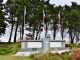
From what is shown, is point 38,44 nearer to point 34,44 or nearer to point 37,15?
point 34,44

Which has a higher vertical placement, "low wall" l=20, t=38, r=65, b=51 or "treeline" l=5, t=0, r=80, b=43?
"treeline" l=5, t=0, r=80, b=43

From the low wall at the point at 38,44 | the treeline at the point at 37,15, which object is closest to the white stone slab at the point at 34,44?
the low wall at the point at 38,44

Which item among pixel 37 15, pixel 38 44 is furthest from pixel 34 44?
pixel 37 15

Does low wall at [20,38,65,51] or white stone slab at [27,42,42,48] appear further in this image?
white stone slab at [27,42,42,48]

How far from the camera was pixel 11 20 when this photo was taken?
37.7m

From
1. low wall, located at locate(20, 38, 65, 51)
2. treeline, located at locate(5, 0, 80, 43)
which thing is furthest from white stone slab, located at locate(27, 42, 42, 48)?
treeline, located at locate(5, 0, 80, 43)

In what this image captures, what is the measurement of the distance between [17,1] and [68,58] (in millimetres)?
29017

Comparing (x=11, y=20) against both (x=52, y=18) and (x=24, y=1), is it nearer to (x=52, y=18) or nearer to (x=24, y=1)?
(x=24, y=1)

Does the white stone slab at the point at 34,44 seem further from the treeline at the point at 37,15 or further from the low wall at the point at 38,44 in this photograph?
the treeline at the point at 37,15

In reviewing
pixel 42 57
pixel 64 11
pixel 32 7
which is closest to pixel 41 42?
pixel 42 57

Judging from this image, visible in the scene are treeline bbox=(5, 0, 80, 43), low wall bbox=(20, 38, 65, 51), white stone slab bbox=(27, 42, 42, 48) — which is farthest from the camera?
treeline bbox=(5, 0, 80, 43)

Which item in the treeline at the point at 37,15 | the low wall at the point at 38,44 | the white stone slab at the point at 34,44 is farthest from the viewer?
the treeline at the point at 37,15

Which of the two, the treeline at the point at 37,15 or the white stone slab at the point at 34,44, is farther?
the treeline at the point at 37,15

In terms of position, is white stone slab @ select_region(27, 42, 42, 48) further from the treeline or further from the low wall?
the treeline
